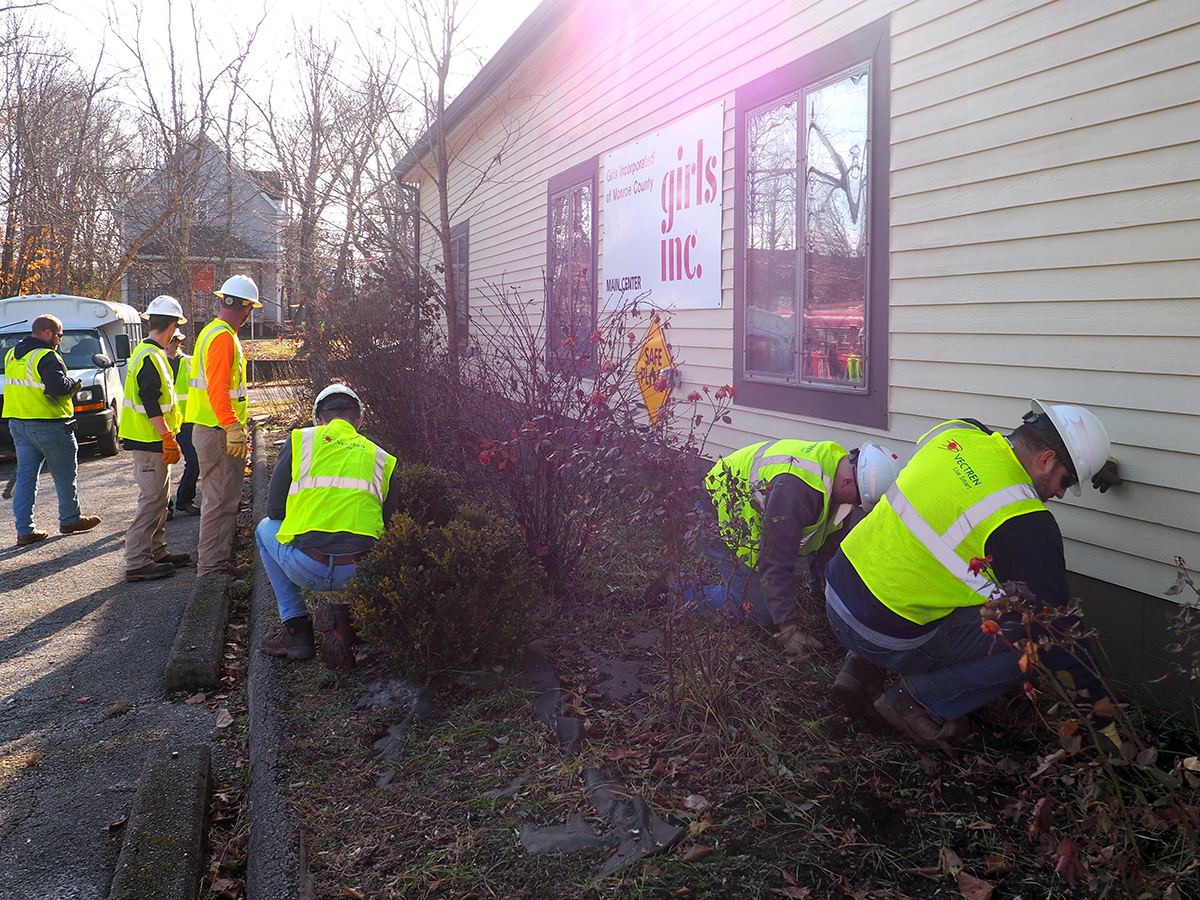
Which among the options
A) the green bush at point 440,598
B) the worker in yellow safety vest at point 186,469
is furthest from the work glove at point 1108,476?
the worker in yellow safety vest at point 186,469

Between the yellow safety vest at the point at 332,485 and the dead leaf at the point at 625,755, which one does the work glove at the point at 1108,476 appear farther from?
the yellow safety vest at the point at 332,485

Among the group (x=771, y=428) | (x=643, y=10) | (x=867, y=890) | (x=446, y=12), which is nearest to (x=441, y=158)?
(x=446, y=12)

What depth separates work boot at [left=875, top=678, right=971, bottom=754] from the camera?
3336mm

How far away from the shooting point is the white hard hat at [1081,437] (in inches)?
130

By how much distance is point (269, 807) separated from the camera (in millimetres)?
3271

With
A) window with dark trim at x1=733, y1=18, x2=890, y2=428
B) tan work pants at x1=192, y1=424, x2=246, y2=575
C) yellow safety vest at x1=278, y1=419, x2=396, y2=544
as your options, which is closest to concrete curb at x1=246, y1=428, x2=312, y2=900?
yellow safety vest at x1=278, y1=419, x2=396, y2=544

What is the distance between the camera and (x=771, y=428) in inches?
241

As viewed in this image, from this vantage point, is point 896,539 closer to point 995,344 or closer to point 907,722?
point 907,722

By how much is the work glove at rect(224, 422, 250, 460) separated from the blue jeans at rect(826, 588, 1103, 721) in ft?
15.6

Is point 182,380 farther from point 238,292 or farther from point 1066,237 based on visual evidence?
point 1066,237

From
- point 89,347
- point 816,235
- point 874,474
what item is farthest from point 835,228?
point 89,347

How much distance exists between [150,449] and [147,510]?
0.53 metres

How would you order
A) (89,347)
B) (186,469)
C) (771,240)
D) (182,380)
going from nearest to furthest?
(771,240), (182,380), (186,469), (89,347)

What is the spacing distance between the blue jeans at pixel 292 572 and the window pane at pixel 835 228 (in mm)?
3110
